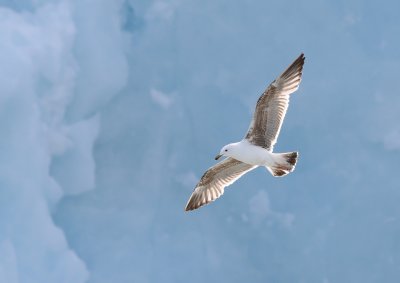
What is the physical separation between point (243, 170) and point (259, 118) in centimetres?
101

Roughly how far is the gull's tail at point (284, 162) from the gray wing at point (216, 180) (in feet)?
2.79

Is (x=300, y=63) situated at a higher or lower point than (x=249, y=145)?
higher

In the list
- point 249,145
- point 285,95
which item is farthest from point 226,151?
point 285,95

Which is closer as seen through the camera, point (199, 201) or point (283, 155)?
point (283, 155)

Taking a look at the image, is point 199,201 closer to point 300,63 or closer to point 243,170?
point 243,170

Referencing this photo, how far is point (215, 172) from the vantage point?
11.2 m

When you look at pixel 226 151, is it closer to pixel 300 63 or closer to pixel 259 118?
pixel 259 118

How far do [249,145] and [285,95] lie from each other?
693 millimetres

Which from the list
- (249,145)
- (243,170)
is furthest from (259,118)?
(243,170)

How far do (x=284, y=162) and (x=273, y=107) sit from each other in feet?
2.12

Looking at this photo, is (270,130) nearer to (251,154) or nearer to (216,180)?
(251,154)

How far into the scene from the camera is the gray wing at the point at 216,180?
1107 cm

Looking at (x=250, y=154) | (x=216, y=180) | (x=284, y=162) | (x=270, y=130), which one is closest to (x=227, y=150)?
(x=250, y=154)

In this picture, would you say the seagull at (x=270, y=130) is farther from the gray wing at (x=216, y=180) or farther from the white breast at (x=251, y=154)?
the gray wing at (x=216, y=180)
